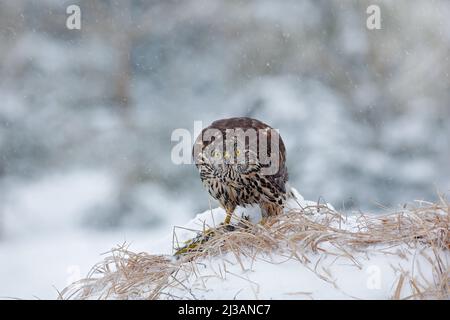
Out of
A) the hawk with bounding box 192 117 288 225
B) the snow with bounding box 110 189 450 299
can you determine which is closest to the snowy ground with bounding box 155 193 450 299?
the snow with bounding box 110 189 450 299

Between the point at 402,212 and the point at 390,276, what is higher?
the point at 402,212

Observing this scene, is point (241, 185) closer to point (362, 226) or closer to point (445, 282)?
point (362, 226)

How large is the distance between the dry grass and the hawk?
117cm

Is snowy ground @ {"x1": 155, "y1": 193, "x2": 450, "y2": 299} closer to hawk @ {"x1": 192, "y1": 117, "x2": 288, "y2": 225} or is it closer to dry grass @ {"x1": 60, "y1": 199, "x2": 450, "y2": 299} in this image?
dry grass @ {"x1": 60, "y1": 199, "x2": 450, "y2": 299}

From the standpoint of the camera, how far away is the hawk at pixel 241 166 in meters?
3.16

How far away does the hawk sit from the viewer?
10.4 ft

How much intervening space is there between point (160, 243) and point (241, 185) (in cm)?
87

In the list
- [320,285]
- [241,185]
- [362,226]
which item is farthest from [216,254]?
[241,185]

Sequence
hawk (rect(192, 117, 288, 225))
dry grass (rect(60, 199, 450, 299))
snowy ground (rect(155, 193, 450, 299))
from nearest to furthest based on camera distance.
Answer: snowy ground (rect(155, 193, 450, 299)) → dry grass (rect(60, 199, 450, 299)) → hawk (rect(192, 117, 288, 225))

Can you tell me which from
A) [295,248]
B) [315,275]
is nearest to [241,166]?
[295,248]

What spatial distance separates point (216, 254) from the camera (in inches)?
70.3

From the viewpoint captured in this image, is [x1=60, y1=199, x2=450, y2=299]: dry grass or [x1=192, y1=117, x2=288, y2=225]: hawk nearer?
[x1=60, y1=199, x2=450, y2=299]: dry grass

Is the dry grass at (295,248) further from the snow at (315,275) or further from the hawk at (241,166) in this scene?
the hawk at (241,166)
